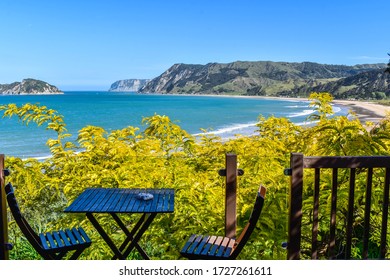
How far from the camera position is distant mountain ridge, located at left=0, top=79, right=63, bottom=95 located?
171m

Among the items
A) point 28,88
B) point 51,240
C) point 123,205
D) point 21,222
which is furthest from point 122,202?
point 28,88

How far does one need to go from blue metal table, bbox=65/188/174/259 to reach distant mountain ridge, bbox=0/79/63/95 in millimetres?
183423

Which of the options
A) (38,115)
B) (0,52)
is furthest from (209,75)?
(38,115)

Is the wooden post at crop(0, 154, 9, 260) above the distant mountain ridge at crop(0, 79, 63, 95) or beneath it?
beneath

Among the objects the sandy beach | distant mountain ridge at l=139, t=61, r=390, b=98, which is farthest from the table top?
distant mountain ridge at l=139, t=61, r=390, b=98

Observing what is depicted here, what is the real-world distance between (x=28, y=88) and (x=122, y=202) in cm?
18610

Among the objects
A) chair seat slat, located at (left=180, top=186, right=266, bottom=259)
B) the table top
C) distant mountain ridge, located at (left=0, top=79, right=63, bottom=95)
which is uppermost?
distant mountain ridge, located at (left=0, top=79, right=63, bottom=95)

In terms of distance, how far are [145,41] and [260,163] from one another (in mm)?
76757

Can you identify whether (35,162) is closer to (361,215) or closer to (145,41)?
(361,215)

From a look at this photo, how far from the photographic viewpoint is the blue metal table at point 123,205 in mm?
2623

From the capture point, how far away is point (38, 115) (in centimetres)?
455

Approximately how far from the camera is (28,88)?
17312 centimetres

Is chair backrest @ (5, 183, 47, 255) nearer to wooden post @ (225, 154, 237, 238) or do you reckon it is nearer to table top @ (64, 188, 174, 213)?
table top @ (64, 188, 174, 213)

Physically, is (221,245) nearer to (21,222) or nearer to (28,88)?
(21,222)
